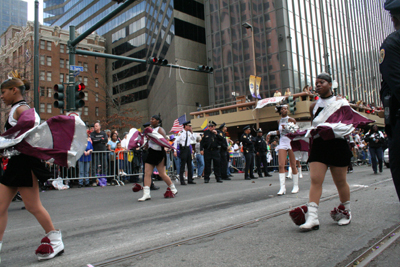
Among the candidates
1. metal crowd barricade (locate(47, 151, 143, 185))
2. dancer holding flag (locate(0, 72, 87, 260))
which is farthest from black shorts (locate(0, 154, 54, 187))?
metal crowd barricade (locate(47, 151, 143, 185))

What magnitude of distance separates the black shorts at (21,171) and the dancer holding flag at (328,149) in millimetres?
2930

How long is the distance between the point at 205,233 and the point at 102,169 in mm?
8209

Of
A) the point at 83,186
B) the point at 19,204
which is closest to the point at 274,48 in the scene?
the point at 83,186

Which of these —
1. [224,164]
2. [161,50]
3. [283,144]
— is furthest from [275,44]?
[283,144]

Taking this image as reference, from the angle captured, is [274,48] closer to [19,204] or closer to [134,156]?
[134,156]

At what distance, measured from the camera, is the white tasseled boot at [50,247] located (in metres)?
3.23

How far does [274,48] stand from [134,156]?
89.1 ft

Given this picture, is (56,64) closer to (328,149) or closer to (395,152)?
(328,149)

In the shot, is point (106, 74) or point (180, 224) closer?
point (180, 224)

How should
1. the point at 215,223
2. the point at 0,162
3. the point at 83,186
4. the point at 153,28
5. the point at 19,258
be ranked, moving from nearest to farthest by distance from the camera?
1. the point at 19,258
2. the point at 215,223
3. the point at 0,162
4. the point at 83,186
5. the point at 153,28

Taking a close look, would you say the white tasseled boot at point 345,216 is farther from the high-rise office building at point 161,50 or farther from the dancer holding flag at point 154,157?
the high-rise office building at point 161,50

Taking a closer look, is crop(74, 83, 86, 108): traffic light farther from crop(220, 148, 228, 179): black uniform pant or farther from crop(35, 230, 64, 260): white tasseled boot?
crop(35, 230, 64, 260): white tasseled boot

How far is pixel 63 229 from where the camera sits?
187 inches

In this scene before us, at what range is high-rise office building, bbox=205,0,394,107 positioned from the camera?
34.7m
